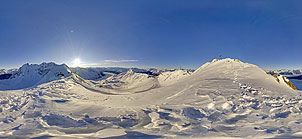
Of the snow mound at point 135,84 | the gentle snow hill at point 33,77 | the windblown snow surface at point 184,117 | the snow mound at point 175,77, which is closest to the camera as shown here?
the windblown snow surface at point 184,117

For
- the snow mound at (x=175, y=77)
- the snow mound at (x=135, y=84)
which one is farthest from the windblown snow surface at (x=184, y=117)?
the snow mound at (x=135, y=84)

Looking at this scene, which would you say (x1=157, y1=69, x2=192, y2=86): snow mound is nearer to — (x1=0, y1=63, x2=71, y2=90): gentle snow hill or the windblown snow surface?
the windblown snow surface

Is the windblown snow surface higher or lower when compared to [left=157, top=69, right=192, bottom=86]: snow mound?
lower

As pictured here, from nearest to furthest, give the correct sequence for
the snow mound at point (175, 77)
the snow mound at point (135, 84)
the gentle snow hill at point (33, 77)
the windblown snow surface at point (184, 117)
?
the windblown snow surface at point (184, 117) → the snow mound at point (175, 77) → the gentle snow hill at point (33, 77) → the snow mound at point (135, 84)

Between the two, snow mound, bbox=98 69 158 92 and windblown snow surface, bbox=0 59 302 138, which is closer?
windblown snow surface, bbox=0 59 302 138

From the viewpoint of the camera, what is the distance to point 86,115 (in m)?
7.38

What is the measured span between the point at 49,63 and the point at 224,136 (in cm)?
4250

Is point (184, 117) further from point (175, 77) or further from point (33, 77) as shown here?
point (33, 77)

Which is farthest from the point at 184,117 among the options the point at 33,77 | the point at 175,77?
the point at 33,77

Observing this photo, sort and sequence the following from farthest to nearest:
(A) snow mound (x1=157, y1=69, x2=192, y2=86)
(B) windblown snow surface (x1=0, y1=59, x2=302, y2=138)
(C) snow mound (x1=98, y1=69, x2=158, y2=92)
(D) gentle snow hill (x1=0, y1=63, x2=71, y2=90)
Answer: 1. (C) snow mound (x1=98, y1=69, x2=158, y2=92)
2. (D) gentle snow hill (x1=0, y1=63, x2=71, y2=90)
3. (A) snow mound (x1=157, y1=69, x2=192, y2=86)
4. (B) windblown snow surface (x1=0, y1=59, x2=302, y2=138)

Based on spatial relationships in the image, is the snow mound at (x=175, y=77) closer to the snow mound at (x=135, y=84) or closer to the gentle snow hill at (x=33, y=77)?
the snow mound at (x=135, y=84)

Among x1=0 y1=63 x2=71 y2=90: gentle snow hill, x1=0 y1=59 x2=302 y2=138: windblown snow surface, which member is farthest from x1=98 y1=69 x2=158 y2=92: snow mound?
x1=0 y1=59 x2=302 y2=138: windblown snow surface

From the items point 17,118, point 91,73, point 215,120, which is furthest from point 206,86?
point 91,73

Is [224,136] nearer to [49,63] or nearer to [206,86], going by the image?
[206,86]
